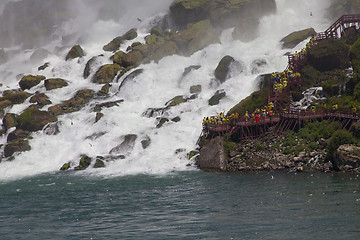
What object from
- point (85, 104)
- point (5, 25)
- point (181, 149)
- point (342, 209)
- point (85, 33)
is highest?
point (5, 25)

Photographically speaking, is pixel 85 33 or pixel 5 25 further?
pixel 5 25

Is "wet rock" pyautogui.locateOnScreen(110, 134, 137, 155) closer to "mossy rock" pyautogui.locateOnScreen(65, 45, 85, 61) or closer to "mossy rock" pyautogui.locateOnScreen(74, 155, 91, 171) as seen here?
"mossy rock" pyautogui.locateOnScreen(74, 155, 91, 171)

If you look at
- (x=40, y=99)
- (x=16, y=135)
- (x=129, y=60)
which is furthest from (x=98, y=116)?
(x=129, y=60)

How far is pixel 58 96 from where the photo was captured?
65.7 m

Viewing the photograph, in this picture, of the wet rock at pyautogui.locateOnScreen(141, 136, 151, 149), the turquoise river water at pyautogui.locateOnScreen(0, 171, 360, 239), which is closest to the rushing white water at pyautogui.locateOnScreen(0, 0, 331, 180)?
the wet rock at pyautogui.locateOnScreen(141, 136, 151, 149)

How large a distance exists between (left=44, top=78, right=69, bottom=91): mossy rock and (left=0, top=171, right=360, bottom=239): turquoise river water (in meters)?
39.9

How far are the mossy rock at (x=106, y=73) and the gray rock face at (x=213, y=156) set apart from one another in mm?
37879

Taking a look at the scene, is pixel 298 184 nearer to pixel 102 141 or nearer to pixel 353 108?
pixel 353 108

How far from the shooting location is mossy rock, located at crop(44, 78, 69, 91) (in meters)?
68.0

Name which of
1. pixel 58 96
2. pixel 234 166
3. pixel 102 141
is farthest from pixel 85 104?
pixel 234 166

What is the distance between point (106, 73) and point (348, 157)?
5118 centimetres

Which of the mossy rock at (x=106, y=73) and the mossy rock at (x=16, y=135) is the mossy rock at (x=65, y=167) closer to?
the mossy rock at (x=16, y=135)

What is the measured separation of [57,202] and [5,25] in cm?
13332

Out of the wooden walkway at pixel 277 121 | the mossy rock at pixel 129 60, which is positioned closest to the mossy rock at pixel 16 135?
the mossy rock at pixel 129 60
